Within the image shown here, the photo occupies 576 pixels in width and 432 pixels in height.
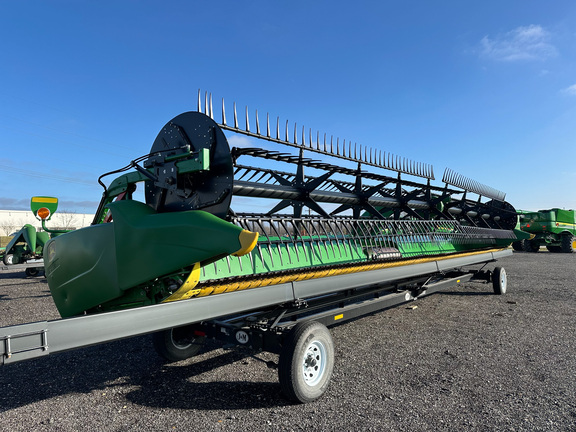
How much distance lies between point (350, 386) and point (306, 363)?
0.55 m

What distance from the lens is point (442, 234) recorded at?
24.4 ft

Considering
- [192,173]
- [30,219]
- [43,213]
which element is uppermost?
[30,219]

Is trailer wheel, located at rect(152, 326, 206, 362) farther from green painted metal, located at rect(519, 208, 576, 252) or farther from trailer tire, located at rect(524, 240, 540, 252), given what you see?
trailer tire, located at rect(524, 240, 540, 252)

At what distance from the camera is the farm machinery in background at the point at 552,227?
858 inches

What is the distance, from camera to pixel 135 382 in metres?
3.63

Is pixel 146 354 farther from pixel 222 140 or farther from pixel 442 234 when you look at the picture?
pixel 442 234

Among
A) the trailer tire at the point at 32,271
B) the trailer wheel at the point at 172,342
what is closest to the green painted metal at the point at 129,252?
the trailer wheel at the point at 172,342

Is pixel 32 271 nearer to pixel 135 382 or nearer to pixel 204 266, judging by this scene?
pixel 135 382

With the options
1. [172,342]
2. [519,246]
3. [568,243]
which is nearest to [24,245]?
[172,342]

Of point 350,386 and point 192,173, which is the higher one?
point 192,173

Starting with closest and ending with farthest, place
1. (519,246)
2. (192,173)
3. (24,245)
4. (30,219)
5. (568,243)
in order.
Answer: (192,173) < (24,245) < (568,243) < (519,246) < (30,219)

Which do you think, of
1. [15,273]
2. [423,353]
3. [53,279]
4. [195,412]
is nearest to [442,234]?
[423,353]

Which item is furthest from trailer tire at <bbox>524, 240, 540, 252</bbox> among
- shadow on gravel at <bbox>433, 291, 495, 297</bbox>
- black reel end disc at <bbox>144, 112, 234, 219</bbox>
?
black reel end disc at <bbox>144, 112, 234, 219</bbox>

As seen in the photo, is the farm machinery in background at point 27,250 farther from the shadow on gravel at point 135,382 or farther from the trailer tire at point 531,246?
the trailer tire at point 531,246
